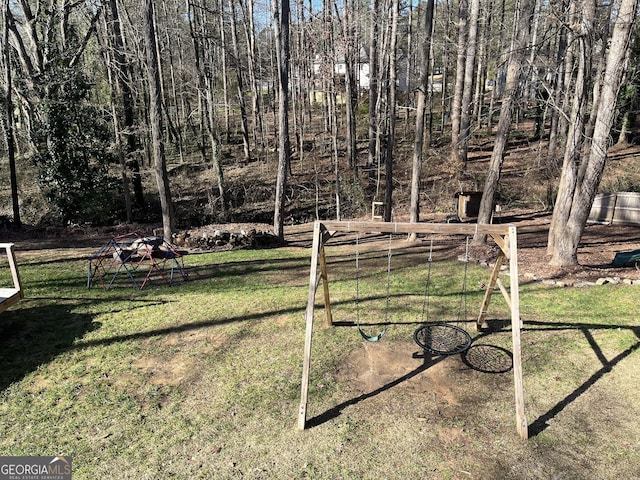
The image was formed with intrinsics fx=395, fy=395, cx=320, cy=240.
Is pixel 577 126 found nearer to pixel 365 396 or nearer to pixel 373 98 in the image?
pixel 365 396

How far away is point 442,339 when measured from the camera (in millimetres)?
5340

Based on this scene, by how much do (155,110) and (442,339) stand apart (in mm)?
10359

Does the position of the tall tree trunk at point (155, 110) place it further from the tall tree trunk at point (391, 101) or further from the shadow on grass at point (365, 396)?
the shadow on grass at point (365, 396)

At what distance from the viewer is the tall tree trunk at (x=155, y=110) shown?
416 inches

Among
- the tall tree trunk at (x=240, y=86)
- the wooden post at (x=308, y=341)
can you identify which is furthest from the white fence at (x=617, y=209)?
the tall tree trunk at (x=240, y=86)

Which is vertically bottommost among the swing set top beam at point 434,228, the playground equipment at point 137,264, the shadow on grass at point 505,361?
the shadow on grass at point 505,361

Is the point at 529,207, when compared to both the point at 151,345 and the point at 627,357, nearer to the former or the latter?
the point at 627,357

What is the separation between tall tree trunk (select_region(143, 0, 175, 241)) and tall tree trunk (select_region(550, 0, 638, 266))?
10535 mm

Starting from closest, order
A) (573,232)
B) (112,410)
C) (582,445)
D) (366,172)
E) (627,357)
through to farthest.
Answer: (582,445)
(112,410)
(627,357)
(573,232)
(366,172)

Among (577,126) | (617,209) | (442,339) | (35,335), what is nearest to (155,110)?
(35,335)

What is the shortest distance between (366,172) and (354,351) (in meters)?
16.4

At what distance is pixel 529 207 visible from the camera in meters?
16.2

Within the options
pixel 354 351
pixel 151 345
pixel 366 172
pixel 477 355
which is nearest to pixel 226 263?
pixel 151 345

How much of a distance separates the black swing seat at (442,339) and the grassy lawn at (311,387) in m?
0.33
